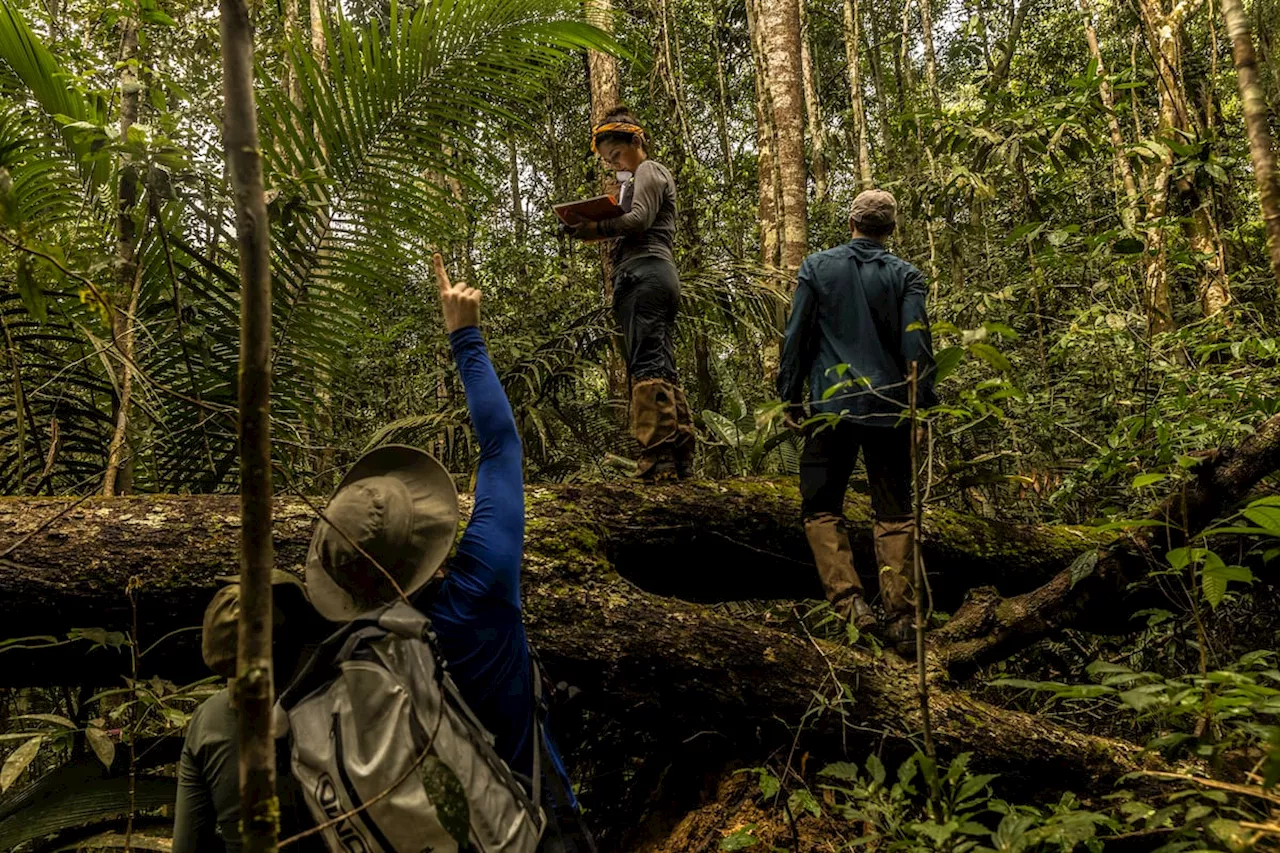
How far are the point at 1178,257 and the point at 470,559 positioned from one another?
3813mm

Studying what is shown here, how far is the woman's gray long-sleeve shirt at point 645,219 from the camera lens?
448 centimetres

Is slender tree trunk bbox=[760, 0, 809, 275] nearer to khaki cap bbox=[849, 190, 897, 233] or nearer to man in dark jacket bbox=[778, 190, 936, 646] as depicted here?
khaki cap bbox=[849, 190, 897, 233]

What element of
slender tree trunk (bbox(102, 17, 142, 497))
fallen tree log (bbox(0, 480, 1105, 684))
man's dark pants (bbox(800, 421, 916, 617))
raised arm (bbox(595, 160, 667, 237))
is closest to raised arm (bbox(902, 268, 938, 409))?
man's dark pants (bbox(800, 421, 916, 617))

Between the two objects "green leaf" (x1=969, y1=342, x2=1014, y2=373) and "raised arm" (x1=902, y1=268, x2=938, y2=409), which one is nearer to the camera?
"green leaf" (x1=969, y1=342, x2=1014, y2=373)

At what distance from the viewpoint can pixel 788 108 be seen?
6.93m

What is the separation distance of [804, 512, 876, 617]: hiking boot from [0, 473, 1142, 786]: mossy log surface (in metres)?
0.28

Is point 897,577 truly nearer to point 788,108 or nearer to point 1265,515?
point 1265,515

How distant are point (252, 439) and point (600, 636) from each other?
8.09ft

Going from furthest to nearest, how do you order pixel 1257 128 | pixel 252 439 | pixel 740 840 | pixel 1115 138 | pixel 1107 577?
1. pixel 1115 138
2. pixel 1107 577
3. pixel 740 840
4. pixel 1257 128
5. pixel 252 439

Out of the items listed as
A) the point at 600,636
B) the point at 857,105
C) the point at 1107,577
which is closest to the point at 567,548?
the point at 600,636

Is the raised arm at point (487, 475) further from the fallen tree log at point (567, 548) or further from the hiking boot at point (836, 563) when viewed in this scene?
the hiking boot at point (836, 563)

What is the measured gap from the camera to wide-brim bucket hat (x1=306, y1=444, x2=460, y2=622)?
215cm

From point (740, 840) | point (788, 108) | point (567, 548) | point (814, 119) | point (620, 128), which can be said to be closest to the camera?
point (740, 840)

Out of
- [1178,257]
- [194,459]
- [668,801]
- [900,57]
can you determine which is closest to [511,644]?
[668,801]
